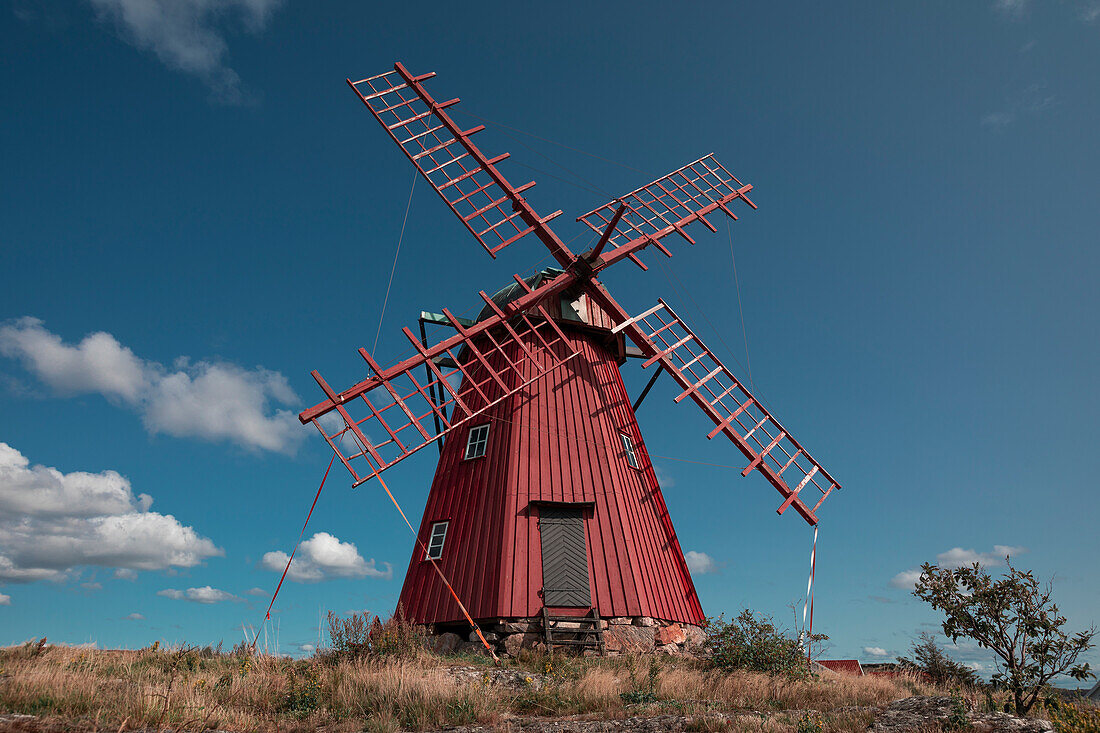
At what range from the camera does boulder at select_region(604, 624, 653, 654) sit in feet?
39.5

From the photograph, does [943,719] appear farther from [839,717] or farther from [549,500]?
[549,500]

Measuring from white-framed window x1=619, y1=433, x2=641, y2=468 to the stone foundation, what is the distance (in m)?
3.32

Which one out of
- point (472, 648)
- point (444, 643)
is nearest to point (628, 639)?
point (472, 648)

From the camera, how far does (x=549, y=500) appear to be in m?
13.0

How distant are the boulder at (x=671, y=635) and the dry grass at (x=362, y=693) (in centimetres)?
158

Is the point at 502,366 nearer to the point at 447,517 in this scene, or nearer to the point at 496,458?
the point at 496,458

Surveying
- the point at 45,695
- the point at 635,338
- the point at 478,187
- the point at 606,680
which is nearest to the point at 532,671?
the point at 606,680

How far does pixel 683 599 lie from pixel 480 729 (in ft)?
24.7

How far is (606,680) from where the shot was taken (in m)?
9.04

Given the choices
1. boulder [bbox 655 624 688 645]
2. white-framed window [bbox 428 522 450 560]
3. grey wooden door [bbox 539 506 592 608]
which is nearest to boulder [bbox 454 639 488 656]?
grey wooden door [bbox 539 506 592 608]

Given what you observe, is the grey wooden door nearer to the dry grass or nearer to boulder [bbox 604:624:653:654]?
boulder [bbox 604:624:653:654]

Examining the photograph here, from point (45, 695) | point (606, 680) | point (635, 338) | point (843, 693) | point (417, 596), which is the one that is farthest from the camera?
point (635, 338)

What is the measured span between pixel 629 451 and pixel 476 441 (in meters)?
3.32

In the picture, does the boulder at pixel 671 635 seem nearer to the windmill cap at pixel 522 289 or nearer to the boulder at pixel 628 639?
the boulder at pixel 628 639
